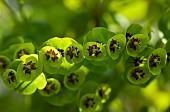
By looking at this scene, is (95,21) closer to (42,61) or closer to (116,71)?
(116,71)

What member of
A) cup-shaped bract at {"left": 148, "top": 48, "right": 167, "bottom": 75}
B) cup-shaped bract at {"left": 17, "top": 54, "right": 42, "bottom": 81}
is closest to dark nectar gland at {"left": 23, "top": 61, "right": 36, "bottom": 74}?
cup-shaped bract at {"left": 17, "top": 54, "right": 42, "bottom": 81}

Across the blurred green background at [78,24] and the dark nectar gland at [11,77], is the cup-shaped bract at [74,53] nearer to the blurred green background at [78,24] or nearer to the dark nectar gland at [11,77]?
the dark nectar gland at [11,77]

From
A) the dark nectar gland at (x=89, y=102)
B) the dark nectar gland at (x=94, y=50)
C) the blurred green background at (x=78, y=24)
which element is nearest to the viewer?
the dark nectar gland at (x=94, y=50)

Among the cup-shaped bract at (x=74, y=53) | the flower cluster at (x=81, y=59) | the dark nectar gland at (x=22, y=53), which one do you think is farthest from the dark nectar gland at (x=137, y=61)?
the dark nectar gland at (x=22, y=53)

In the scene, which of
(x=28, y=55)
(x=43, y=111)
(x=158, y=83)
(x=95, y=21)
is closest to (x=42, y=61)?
(x=28, y=55)

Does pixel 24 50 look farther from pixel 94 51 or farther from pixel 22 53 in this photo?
pixel 94 51
